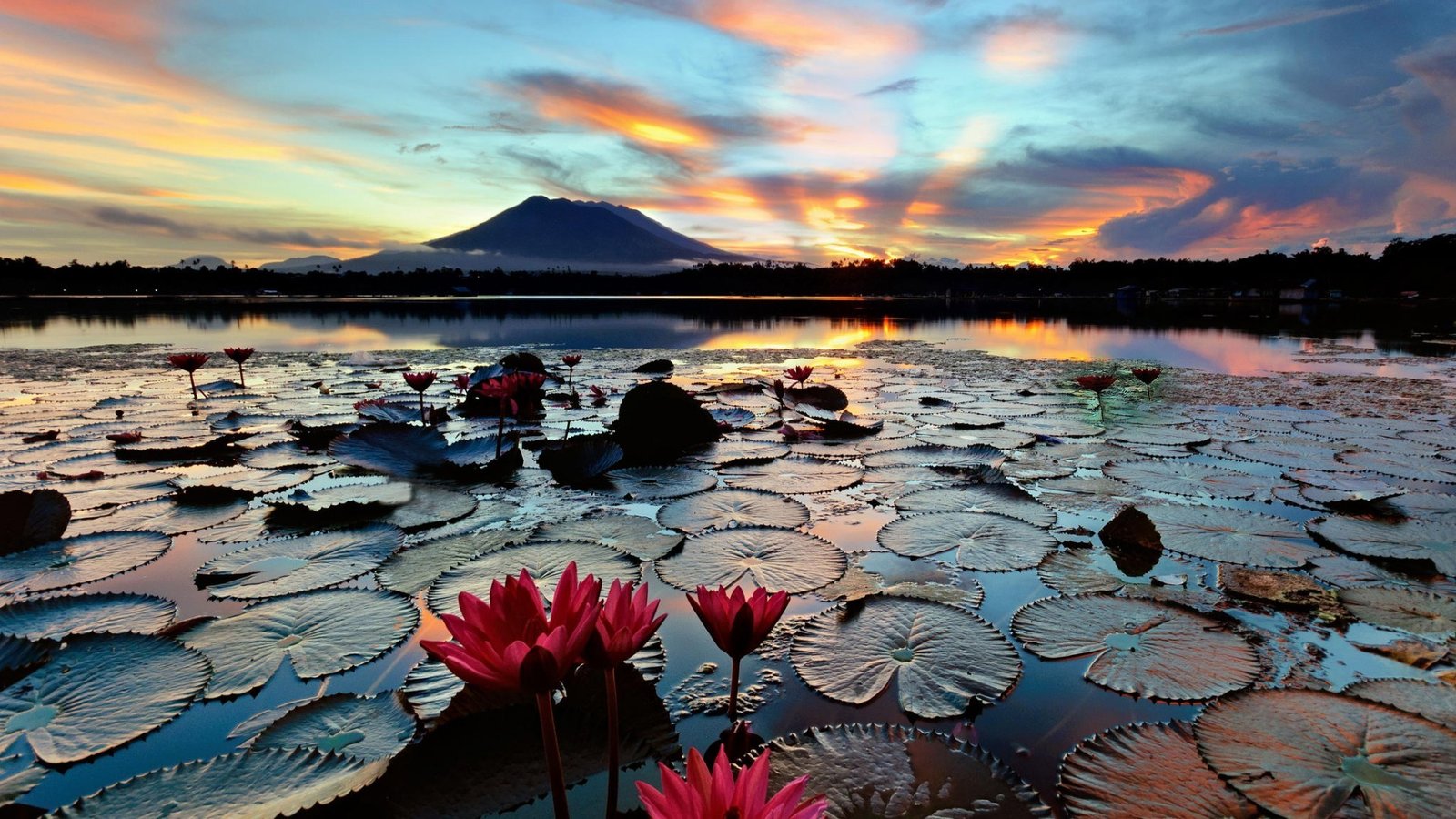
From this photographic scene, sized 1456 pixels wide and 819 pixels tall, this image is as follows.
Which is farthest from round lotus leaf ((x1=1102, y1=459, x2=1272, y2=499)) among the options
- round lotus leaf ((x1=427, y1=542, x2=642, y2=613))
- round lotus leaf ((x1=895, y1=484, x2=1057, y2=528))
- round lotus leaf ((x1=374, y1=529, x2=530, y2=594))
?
round lotus leaf ((x1=374, y1=529, x2=530, y2=594))

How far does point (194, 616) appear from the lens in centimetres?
197

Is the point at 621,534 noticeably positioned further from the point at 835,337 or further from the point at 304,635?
the point at 835,337

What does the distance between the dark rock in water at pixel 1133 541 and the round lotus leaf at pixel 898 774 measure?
1.49m

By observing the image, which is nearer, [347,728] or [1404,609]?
[347,728]

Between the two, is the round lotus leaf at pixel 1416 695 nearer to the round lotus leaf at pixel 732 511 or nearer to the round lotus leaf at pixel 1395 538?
the round lotus leaf at pixel 1395 538

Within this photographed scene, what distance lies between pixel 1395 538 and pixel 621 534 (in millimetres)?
3046

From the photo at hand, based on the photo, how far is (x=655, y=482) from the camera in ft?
11.8

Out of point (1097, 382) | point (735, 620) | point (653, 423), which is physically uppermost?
point (1097, 382)

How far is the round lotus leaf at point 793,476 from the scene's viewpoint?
3.44m

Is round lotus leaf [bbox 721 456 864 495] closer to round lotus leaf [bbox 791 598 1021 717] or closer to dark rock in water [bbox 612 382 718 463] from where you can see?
dark rock in water [bbox 612 382 718 463]

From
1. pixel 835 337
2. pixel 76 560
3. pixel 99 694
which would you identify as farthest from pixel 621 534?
pixel 835 337

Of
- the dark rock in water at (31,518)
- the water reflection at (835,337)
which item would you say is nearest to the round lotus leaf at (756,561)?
the dark rock in water at (31,518)

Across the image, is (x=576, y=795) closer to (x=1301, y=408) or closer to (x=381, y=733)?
(x=381, y=733)

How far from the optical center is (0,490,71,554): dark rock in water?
2.42m
